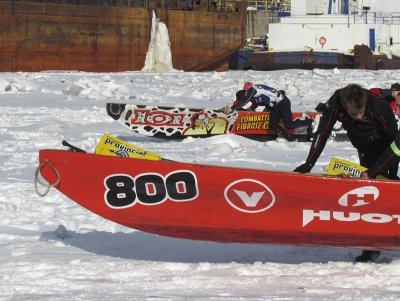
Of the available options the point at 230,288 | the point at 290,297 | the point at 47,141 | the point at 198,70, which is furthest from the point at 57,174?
the point at 198,70

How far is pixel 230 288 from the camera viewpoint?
5.46 m

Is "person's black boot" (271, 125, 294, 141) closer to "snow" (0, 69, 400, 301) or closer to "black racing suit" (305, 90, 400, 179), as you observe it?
"snow" (0, 69, 400, 301)

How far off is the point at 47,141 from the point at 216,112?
276 cm

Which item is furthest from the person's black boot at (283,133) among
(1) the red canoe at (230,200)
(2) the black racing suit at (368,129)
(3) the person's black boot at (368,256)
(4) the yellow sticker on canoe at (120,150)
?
(1) the red canoe at (230,200)

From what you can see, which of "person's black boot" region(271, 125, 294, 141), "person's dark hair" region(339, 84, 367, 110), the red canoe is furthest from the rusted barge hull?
"person's dark hair" region(339, 84, 367, 110)

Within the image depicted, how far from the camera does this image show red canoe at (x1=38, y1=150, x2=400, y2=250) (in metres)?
5.81

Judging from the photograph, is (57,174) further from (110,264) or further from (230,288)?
(230,288)

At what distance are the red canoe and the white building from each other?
47418 millimetres

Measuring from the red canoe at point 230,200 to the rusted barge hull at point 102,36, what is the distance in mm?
30209

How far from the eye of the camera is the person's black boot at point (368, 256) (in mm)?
6254

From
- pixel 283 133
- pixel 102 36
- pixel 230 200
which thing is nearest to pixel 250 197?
pixel 230 200

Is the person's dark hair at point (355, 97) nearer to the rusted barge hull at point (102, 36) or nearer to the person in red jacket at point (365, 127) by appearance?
the person in red jacket at point (365, 127)

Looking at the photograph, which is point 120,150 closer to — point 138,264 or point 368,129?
point 138,264

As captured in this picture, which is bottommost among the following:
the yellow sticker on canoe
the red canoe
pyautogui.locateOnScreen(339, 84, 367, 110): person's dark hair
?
the red canoe
